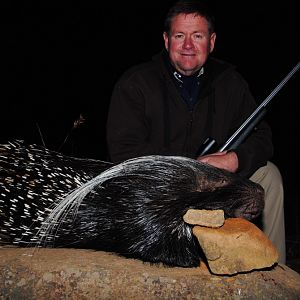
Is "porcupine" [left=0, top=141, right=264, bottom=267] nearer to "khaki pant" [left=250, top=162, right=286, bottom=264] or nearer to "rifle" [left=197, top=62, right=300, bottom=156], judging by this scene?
"rifle" [left=197, top=62, right=300, bottom=156]

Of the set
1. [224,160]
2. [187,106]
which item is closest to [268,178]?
[224,160]

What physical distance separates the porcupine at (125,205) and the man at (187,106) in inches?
22.6

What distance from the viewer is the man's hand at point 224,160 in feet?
8.60

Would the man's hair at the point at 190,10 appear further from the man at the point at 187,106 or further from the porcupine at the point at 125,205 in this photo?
the porcupine at the point at 125,205

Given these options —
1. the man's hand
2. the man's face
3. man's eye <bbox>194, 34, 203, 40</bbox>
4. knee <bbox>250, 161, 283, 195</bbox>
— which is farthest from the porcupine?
man's eye <bbox>194, 34, 203, 40</bbox>

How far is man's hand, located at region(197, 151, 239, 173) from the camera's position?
2621mm

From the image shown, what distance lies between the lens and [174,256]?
2135mm

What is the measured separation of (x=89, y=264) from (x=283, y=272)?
2.67 feet

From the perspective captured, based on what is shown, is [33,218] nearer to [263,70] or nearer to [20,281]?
[20,281]

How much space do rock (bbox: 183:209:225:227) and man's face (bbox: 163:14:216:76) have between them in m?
1.23

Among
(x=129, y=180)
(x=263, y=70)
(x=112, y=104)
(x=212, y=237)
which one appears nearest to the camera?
(x=212, y=237)

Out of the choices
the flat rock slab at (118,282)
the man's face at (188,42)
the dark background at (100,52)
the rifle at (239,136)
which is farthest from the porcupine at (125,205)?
the dark background at (100,52)

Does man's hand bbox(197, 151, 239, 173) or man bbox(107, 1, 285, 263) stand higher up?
man bbox(107, 1, 285, 263)

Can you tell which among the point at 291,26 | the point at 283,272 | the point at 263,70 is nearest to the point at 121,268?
the point at 283,272
